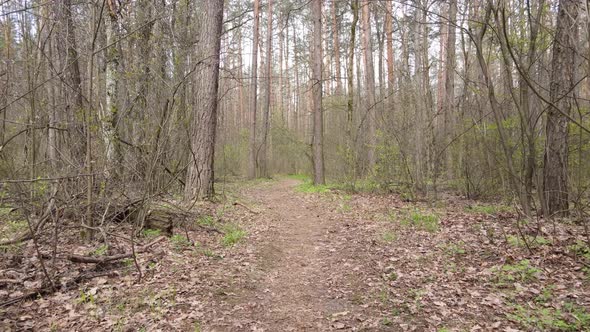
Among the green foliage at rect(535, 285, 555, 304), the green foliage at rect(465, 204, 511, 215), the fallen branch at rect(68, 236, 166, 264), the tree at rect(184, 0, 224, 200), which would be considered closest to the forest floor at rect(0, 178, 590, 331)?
the green foliage at rect(535, 285, 555, 304)

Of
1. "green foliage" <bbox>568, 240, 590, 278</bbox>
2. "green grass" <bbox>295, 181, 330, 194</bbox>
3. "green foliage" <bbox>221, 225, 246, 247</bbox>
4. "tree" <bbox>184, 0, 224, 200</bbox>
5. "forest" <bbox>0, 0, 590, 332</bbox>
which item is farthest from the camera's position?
"green grass" <bbox>295, 181, 330, 194</bbox>

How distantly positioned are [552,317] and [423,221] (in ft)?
12.5

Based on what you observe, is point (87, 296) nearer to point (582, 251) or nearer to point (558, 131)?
point (582, 251)

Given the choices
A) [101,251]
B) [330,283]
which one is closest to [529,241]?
[330,283]

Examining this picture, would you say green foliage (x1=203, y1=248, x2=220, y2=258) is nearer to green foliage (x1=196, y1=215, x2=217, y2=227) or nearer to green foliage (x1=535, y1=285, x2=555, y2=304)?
green foliage (x1=196, y1=215, x2=217, y2=227)

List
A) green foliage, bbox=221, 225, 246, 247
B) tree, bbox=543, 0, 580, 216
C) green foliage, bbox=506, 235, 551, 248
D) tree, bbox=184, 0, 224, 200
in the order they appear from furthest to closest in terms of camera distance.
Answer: tree, bbox=184, 0, 224, 200, green foliage, bbox=221, 225, 246, 247, tree, bbox=543, 0, 580, 216, green foliage, bbox=506, 235, 551, 248

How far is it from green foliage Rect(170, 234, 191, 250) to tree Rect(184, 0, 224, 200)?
2.56 m

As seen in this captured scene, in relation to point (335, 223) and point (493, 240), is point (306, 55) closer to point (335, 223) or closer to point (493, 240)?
point (335, 223)

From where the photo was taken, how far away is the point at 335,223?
7.76m

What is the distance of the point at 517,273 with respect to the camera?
13.9ft

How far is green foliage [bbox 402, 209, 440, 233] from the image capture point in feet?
21.8

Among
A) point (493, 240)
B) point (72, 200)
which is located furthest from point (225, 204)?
point (493, 240)

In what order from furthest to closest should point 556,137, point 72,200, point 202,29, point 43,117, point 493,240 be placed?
1. point 202,29
2. point 43,117
3. point 556,137
4. point 493,240
5. point 72,200

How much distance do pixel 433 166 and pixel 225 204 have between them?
5.50m
